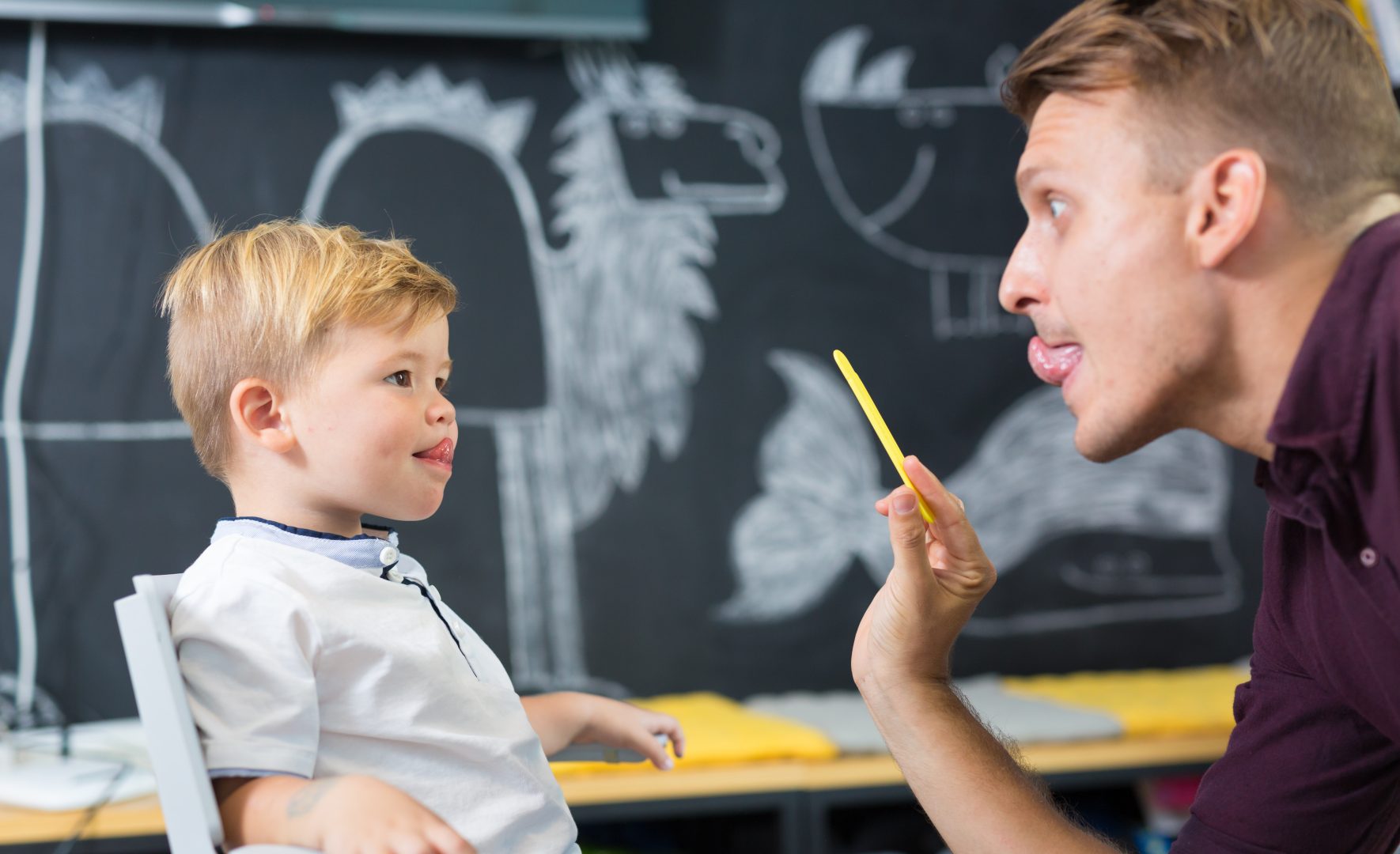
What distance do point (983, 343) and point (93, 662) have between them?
5.15ft

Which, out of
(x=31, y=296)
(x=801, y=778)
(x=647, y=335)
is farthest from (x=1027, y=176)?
(x=31, y=296)

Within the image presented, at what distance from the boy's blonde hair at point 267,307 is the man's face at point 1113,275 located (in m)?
0.48

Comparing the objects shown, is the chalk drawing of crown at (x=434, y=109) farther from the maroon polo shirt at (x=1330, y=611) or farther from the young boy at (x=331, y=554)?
the maroon polo shirt at (x=1330, y=611)

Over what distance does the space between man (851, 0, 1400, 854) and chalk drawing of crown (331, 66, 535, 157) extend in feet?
3.98

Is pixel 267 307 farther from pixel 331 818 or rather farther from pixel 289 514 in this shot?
pixel 331 818

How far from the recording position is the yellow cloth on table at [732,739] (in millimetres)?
1808

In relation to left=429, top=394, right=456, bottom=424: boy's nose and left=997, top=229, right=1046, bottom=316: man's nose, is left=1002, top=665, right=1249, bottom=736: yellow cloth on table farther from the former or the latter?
left=429, top=394, right=456, bottom=424: boy's nose

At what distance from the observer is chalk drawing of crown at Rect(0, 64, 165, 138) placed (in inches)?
75.3

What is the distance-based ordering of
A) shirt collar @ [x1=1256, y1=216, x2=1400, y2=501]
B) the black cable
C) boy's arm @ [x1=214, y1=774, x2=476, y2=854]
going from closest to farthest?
1. boy's arm @ [x1=214, y1=774, x2=476, y2=854]
2. shirt collar @ [x1=1256, y1=216, x2=1400, y2=501]
3. the black cable

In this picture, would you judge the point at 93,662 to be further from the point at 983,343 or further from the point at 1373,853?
the point at 1373,853

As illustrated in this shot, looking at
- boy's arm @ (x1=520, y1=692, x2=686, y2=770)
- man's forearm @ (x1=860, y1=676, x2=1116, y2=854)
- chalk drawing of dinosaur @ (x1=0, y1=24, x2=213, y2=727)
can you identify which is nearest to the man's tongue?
man's forearm @ (x1=860, y1=676, x2=1116, y2=854)

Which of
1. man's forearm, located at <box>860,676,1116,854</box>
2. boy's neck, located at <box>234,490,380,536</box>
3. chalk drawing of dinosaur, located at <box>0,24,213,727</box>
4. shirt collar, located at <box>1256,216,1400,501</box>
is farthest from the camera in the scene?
chalk drawing of dinosaur, located at <box>0,24,213,727</box>

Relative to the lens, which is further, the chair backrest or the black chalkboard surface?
the black chalkboard surface

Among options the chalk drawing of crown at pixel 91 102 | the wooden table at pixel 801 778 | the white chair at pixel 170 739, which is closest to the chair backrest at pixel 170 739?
the white chair at pixel 170 739
